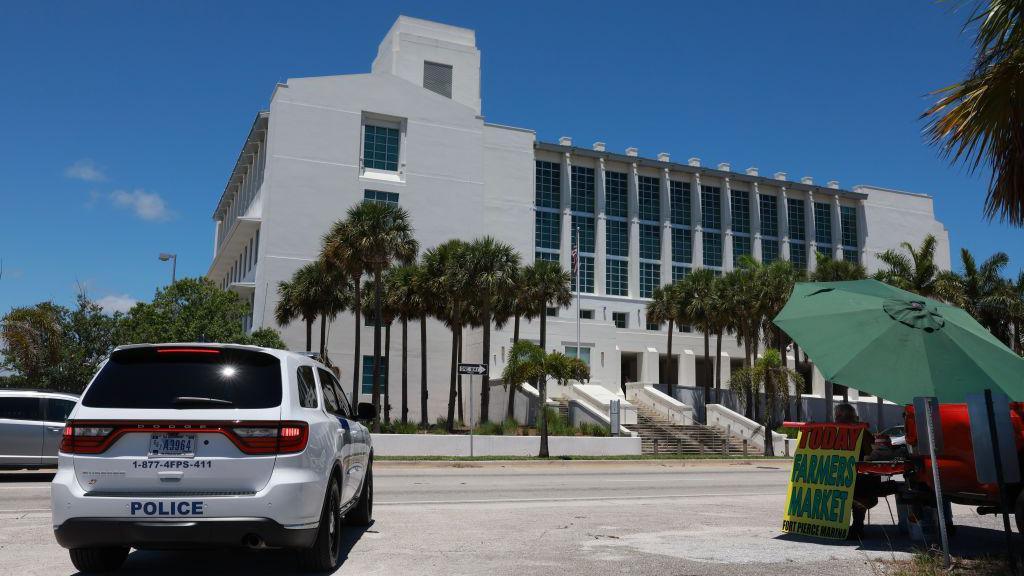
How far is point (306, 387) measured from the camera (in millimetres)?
6629

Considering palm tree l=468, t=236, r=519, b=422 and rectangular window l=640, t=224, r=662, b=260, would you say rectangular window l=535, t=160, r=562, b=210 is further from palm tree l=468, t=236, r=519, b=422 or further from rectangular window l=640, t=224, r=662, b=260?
palm tree l=468, t=236, r=519, b=422

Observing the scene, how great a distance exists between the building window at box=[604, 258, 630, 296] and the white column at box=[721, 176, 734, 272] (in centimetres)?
909

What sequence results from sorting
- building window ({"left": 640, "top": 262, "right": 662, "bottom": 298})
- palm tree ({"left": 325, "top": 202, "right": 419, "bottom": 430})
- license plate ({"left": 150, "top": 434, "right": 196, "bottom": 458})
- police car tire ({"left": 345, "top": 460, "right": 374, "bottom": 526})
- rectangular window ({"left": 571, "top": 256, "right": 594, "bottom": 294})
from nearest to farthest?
license plate ({"left": 150, "top": 434, "right": 196, "bottom": 458}) → police car tire ({"left": 345, "top": 460, "right": 374, "bottom": 526}) → palm tree ({"left": 325, "top": 202, "right": 419, "bottom": 430}) → rectangular window ({"left": 571, "top": 256, "right": 594, "bottom": 294}) → building window ({"left": 640, "top": 262, "right": 662, "bottom": 298})

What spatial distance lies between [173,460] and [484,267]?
32.6 metres

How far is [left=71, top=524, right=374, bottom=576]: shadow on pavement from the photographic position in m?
6.61

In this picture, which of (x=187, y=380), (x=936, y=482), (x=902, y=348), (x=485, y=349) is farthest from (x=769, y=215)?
(x=187, y=380)

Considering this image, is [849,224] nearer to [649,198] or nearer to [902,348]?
[649,198]

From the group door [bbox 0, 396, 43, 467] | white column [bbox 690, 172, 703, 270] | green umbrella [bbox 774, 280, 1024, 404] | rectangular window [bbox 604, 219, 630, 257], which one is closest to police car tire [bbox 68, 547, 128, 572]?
green umbrella [bbox 774, 280, 1024, 404]

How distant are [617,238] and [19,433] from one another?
54392mm

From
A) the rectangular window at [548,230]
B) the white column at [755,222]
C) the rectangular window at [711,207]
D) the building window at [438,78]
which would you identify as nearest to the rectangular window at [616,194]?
the rectangular window at [548,230]

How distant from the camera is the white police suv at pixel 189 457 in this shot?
5602mm

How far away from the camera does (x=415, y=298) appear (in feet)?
135

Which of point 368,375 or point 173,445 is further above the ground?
point 368,375

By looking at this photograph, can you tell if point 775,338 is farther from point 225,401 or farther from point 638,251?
point 225,401
